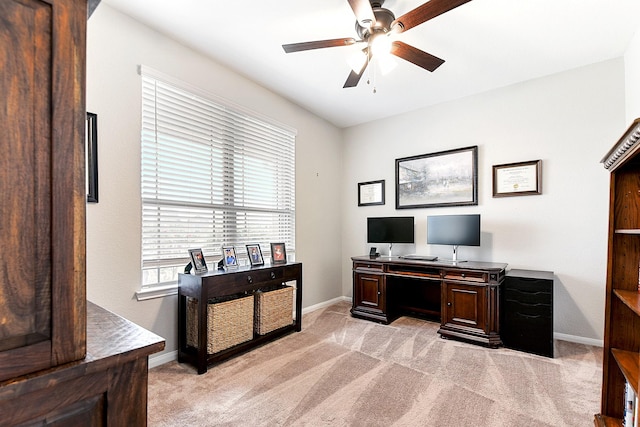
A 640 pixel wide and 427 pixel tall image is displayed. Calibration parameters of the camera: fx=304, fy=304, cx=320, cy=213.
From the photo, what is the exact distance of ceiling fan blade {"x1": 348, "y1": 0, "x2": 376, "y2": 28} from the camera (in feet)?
6.01

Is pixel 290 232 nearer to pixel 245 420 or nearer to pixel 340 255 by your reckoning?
pixel 340 255

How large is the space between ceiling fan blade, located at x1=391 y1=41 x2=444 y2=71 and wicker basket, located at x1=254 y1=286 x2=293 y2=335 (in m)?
2.45

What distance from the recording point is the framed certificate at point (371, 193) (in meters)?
4.48

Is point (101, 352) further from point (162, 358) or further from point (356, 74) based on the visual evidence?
point (356, 74)

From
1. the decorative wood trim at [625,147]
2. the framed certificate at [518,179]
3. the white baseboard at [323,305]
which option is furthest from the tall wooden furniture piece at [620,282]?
the white baseboard at [323,305]

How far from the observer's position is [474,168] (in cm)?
368

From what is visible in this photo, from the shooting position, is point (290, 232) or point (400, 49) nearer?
point (400, 49)

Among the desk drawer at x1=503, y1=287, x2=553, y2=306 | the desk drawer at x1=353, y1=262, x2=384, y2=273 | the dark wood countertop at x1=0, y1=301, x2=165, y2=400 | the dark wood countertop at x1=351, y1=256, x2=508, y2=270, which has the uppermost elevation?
the dark wood countertop at x1=0, y1=301, x2=165, y2=400

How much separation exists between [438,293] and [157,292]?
3.20 meters

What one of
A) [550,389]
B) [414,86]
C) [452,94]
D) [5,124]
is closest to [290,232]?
[414,86]

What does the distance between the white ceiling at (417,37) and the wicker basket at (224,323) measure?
2.31 metres

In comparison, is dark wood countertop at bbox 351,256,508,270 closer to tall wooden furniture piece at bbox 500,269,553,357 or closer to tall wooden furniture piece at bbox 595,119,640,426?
tall wooden furniture piece at bbox 500,269,553,357

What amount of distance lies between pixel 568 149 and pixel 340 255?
3.13m

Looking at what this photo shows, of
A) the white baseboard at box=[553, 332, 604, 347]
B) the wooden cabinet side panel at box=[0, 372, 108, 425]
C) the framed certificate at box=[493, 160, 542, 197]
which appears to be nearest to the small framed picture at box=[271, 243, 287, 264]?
the framed certificate at box=[493, 160, 542, 197]
